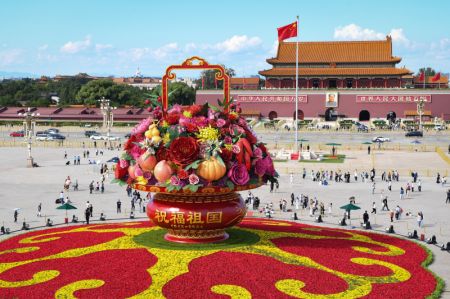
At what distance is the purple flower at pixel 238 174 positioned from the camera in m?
19.2

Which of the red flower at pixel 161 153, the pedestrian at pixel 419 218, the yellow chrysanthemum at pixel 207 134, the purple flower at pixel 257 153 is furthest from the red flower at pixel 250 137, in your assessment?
the pedestrian at pixel 419 218

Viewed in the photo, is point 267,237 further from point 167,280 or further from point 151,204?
point 167,280

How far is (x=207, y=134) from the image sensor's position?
63.7ft

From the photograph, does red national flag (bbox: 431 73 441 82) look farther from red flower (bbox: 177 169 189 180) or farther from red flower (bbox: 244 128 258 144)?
red flower (bbox: 177 169 189 180)

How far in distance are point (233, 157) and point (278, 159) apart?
42.9 metres

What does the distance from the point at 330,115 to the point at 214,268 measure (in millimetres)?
97602

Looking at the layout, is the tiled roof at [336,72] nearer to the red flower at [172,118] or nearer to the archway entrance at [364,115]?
the archway entrance at [364,115]

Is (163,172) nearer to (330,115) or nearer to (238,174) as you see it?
(238,174)

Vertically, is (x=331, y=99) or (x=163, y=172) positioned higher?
(x=331, y=99)

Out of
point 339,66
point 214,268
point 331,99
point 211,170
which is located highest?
point 339,66

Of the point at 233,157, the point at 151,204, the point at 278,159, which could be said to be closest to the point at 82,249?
the point at 151,204

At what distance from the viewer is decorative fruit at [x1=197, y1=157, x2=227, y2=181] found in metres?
18.9

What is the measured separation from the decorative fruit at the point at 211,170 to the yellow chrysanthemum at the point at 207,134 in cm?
82

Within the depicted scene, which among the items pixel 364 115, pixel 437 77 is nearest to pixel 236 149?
pixel 364 115
